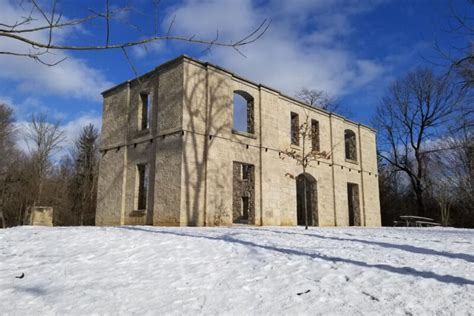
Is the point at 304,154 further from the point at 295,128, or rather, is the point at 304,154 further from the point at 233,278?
the point at 233,278

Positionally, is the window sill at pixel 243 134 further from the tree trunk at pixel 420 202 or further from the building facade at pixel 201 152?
the tree trunk at pixel 420 202

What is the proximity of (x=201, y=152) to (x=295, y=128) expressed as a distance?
21.9ft

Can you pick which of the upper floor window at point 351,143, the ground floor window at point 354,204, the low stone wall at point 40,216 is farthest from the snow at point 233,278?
the upper floor window at point 351,143

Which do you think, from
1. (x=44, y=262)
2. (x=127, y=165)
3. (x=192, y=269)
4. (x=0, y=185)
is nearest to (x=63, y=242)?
(x=44, y=262)

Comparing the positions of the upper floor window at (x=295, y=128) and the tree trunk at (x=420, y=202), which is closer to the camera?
the upper floor window at (x=295, y=128)

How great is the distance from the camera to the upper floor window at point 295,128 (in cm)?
1917

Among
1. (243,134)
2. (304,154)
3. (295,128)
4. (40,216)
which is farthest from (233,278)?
(295,128)

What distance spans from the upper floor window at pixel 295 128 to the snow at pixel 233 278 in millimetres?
11524

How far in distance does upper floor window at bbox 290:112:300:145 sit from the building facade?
0.05 metres

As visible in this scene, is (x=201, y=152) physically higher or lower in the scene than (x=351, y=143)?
lower

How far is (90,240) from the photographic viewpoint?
8.18 metres

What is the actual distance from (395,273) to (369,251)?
1.78m

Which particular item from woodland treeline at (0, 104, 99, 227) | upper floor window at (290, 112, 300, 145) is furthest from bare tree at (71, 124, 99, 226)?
upper floor window at (290, 112, 300, 145)

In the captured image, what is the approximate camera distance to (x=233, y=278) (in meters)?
5.34
